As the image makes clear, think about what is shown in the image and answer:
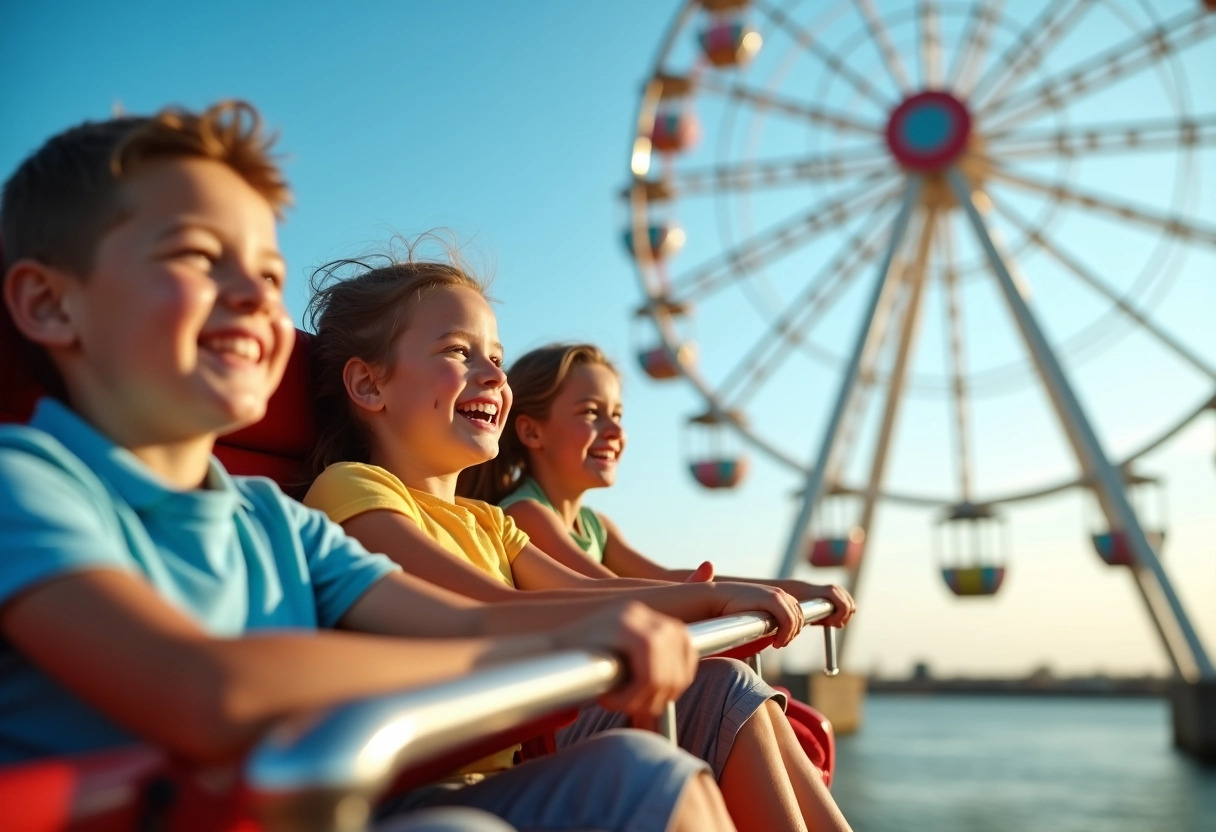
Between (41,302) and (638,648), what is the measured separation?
583 millimetres

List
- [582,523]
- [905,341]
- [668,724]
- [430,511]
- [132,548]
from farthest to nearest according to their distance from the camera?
[905,341] < [582,523] < [430,511] < [668,724] < [132,548]

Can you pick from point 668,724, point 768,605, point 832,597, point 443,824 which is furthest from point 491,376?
point 443,824

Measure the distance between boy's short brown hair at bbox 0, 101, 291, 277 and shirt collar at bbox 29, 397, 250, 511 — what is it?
122mm

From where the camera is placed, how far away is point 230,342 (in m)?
1.00

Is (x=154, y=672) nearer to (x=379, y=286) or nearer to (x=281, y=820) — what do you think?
(x=281, y=820)

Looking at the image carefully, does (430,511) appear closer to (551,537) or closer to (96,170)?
(551,537)

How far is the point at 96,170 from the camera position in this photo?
3.25 feet

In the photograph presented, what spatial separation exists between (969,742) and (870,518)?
291 inches

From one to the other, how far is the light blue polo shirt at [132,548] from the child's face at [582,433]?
1.41m

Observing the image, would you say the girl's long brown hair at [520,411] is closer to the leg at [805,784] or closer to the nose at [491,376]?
the nose at [491,376]

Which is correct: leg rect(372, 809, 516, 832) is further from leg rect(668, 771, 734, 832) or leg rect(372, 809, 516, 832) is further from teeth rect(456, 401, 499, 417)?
teeth rect(456, 401, 499, 417)

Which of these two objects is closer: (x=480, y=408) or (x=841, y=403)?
(x=480, y=408)

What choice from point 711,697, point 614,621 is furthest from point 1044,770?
point 614,621

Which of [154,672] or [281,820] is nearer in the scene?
[281,820]
